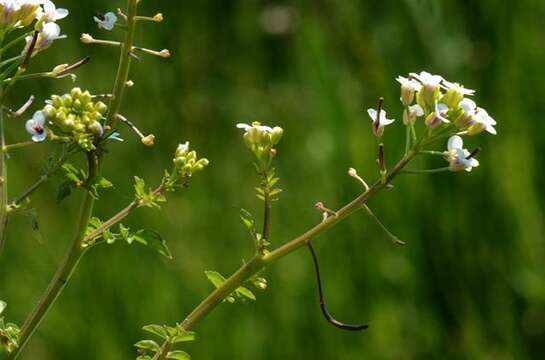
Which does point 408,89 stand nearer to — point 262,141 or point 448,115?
point 448,115

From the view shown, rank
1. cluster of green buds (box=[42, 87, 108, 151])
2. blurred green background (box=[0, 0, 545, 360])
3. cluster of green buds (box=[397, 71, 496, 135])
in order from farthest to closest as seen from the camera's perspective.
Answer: blurred green background (box=[0, 0, 545, 360]), cluster of green buds (box=[397, 71, 496, 135]), cluster of green buds (box=[42, 87, 108, 151])

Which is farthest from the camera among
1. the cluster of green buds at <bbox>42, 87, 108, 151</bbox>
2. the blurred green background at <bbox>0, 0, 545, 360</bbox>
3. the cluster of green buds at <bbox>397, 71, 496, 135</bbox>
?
the blurred green background at <bbox>0, 0, 545, 360</bbox>

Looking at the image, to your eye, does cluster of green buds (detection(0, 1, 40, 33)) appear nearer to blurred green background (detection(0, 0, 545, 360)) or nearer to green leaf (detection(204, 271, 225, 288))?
green leaf (detection(204, 271, 225, 288))

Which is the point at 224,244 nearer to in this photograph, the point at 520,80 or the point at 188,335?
the point at 520,80

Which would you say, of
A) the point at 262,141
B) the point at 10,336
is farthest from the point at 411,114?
the point at 10,336

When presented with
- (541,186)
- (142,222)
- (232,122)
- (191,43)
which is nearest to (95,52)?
(191,43)

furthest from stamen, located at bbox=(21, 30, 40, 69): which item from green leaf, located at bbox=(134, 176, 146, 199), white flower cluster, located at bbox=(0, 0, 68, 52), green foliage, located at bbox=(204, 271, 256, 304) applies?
green foliage, located at bbox=(204, 271, 256, 304)

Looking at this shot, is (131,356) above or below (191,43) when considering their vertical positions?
below
